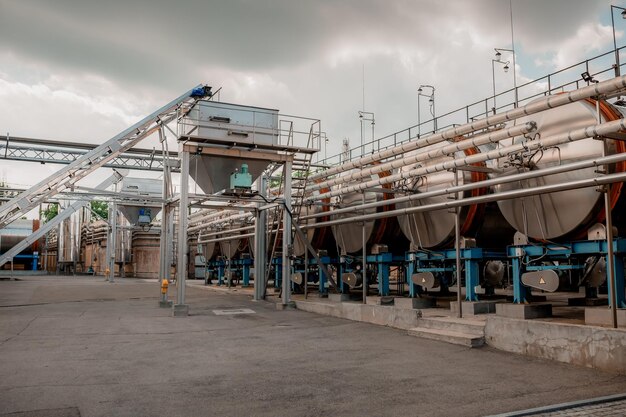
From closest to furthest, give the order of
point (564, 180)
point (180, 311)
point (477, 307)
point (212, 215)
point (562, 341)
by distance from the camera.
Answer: point (562, 341) < point (564, 180) < point (477, 307) < point (180, 311) < point (212, 215)

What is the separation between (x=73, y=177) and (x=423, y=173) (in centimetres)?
1414

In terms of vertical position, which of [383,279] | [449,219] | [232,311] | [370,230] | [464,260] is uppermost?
[449,219]

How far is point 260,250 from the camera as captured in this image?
19375mm

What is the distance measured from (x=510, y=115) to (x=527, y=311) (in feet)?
13.3

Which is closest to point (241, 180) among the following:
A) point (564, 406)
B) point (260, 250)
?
point (260, 250)

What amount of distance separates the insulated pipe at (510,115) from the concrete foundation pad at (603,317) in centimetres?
361

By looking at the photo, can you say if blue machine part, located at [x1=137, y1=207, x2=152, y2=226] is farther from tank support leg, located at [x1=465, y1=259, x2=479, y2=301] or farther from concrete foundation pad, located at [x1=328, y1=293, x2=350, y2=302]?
tank support leg, located at [x1=465, y1=259, x2=479, y2=301]

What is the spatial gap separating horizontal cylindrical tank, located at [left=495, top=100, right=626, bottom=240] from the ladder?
39.4 feet

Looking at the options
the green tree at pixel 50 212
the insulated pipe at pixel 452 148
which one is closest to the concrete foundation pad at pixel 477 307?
the insulated pipe at pixel 452 148

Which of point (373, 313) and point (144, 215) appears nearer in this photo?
point (373, 313)

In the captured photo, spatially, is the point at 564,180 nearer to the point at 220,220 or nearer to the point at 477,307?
the point at 477,307

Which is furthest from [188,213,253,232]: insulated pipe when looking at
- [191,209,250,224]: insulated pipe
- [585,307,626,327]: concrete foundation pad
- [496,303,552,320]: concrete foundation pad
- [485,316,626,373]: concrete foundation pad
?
[585,307,626,327]: concrete foundation pad

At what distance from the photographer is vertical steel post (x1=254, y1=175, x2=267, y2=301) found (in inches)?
761

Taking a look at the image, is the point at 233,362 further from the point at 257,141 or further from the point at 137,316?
the point at 257,141
